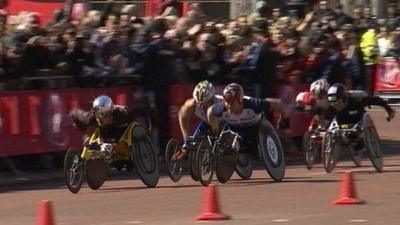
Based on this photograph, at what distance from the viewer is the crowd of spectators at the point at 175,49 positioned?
20.0 meters

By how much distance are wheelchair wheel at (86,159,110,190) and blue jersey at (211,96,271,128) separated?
167cm

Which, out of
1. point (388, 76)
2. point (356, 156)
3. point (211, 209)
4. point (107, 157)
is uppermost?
point (388, 76)

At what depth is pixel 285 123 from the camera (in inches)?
746

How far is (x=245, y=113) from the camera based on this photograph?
59.5 ft

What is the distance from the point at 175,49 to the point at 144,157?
3.94 m

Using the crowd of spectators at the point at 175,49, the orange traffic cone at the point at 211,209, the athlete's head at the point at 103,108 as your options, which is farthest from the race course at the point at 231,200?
the crowd of spectators at the point at 175,49

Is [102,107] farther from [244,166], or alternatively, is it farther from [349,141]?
[349,141]

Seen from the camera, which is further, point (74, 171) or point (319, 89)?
point (319, 89)

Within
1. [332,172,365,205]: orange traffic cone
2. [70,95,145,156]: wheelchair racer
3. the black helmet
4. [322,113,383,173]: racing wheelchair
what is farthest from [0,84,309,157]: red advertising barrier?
[332,172,365,205]: orange traffic cone

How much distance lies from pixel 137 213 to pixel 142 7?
74.2 ft

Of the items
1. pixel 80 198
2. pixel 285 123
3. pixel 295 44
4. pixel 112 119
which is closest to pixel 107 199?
pixel 80 198

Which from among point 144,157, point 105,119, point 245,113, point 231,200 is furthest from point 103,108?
point 231,200

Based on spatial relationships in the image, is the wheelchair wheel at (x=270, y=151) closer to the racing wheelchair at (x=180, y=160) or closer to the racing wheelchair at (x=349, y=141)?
the racing wheelchair at (x=180, y=160)

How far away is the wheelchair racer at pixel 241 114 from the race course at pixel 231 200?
0.56m
